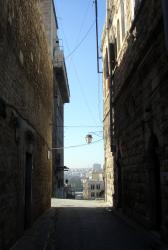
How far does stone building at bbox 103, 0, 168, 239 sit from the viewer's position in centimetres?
826

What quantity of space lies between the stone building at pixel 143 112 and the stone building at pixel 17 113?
9.03 ft

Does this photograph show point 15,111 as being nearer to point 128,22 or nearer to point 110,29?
point 128,22

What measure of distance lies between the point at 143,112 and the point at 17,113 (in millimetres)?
3183

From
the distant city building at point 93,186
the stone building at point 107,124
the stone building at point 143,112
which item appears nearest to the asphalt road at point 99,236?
the stone building at point 143,112

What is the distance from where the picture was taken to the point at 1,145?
7.16m

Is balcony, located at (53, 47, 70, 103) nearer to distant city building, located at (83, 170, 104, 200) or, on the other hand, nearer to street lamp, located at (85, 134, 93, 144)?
street lamp, located at (85, 134, 93, 144)

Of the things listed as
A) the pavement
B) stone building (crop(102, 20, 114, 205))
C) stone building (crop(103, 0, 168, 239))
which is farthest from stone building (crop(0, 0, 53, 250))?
stone building (crop(102, 20, 114, 205))

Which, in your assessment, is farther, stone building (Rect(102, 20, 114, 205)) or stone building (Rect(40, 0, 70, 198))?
stone building (Rect(40, 0, 70, 198))

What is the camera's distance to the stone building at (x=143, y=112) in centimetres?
826

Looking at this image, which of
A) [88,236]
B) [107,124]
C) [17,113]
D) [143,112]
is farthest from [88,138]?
[17,113]

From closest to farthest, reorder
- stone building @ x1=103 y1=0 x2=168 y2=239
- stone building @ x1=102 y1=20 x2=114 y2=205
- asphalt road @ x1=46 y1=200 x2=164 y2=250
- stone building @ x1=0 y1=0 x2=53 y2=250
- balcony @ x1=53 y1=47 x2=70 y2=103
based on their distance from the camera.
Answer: stone building @ x1=0 y1=0 x2=53 y2=250 < asphalt road @ x1=46 y1=200 x2=164 y2=250 < stone building @ x1=103 y1=0 x2=168 y2=239 < stone building @ x1=102 y1=20 x2=114 y2=205 < balcony @ x1=53 y1=47 x2=70 y2=103

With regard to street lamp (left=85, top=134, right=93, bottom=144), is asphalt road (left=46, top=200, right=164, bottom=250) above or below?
below

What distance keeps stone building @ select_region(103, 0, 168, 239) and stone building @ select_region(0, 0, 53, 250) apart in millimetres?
2754

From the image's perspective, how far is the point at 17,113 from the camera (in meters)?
8.78
